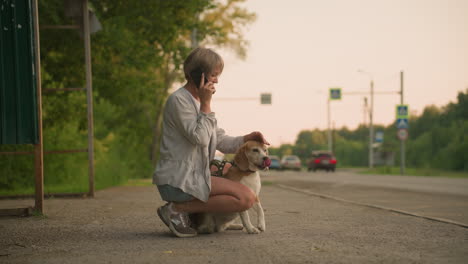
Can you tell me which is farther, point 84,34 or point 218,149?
point 84,34

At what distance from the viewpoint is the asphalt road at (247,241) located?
4.25 metres

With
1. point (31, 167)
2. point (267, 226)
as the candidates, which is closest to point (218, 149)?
point (267, 226)

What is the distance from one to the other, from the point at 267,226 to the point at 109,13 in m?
10.6

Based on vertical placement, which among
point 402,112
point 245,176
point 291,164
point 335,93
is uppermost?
point 335,93

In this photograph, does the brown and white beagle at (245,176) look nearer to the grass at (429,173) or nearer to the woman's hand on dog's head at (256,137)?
the woman's hand on dog's head at (256,137)

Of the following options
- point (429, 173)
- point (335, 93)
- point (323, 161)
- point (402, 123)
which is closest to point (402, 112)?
point (402, 123)

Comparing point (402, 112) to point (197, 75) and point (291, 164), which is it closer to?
point (291, 164)

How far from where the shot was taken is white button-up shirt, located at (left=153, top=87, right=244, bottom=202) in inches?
200

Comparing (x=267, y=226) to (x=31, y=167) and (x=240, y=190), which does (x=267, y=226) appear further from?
(x=31, y=167)

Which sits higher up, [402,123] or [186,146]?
[186,146]

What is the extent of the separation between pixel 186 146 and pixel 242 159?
0.55m

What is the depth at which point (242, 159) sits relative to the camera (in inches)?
207

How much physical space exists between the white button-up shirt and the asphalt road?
54cm

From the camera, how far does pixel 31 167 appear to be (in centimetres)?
1423
